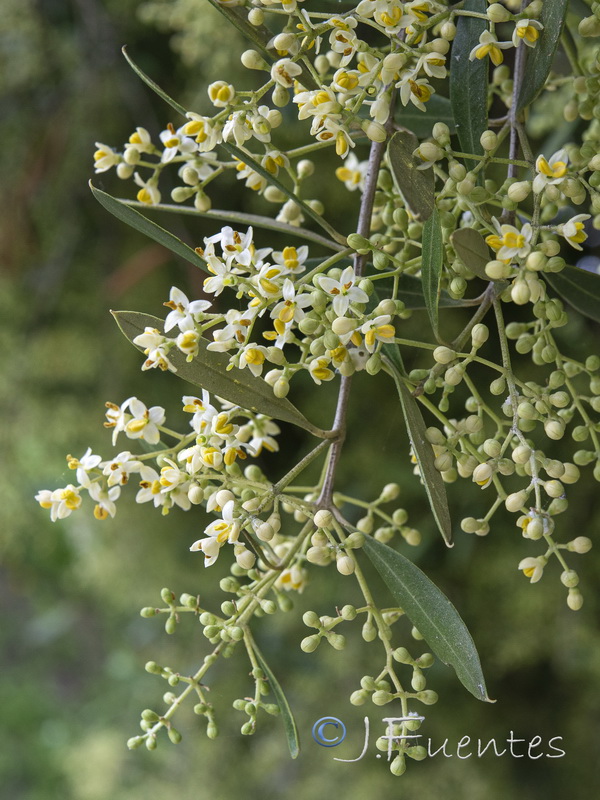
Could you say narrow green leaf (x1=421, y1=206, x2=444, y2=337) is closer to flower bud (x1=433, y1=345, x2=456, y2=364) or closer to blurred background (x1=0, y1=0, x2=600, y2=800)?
flower bud (x1=433, y1=345, x2=456, y2=364)

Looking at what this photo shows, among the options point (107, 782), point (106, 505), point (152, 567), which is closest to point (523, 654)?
point (152, 567)

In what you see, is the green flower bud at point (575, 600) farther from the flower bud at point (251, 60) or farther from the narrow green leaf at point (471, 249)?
the flower bud at point (251, 60)

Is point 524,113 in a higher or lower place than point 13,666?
higher

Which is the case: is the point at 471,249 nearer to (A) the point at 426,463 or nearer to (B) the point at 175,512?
(A) the point at 426,463

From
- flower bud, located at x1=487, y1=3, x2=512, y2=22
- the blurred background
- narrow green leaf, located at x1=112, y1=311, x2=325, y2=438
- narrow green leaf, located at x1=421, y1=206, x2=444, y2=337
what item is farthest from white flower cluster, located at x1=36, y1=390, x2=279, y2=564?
the blurred background

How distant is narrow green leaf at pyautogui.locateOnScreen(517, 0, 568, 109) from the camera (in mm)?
393

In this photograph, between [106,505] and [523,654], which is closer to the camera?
[106,505]

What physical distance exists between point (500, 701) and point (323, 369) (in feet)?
3.11

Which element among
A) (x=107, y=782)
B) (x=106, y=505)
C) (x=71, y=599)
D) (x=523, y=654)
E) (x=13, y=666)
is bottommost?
(x=13, y=666)

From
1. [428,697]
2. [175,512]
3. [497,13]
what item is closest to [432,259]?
[497,13]

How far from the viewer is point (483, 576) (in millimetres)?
1087

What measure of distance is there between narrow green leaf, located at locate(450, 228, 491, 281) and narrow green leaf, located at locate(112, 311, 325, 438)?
12 centimetres

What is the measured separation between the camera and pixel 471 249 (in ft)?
1.25

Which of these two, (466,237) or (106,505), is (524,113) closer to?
(466,237)
